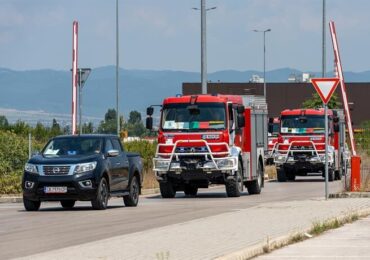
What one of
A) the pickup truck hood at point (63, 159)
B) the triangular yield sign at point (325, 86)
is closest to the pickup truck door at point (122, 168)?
the pickup truck hood at point (63, 159)

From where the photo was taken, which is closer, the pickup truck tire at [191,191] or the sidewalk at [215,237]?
the sidewalk at [215,237]

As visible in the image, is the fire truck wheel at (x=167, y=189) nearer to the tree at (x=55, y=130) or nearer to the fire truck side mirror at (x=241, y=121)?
the fire truck side mirror at (x=241, y=121)

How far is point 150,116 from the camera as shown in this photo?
37906mm

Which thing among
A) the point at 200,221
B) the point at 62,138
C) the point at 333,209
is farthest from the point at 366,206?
the point at 62,138

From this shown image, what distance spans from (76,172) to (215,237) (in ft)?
33.2

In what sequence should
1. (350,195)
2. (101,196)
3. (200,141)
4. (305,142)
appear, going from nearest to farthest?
(101,196) < (350,195) < (200,141) < (305,142)

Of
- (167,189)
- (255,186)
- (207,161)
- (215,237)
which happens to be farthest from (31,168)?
(255,186)

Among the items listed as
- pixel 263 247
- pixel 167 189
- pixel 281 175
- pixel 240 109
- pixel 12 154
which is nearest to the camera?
pixel 263 247

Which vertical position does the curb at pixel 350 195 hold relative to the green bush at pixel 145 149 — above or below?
below

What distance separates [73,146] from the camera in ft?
99.8

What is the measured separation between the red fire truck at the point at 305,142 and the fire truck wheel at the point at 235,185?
1546 cm

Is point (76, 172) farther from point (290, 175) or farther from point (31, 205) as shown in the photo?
point (290, 175)

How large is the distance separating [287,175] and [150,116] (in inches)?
725

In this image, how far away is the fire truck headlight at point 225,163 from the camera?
36469 millimetres
